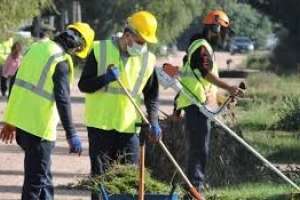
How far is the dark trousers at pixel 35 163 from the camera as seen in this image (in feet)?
29.0

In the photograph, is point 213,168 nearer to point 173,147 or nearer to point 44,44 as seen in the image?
point 173,147

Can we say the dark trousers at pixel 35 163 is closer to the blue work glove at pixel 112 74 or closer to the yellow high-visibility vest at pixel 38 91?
the yellow high-visibility vest at pixel 38 91

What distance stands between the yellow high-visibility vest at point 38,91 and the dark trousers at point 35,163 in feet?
0.26

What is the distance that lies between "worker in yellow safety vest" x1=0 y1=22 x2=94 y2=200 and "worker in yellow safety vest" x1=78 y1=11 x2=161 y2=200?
18 cm

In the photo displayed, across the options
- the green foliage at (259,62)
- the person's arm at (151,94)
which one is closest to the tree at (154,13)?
the green foliage at (259,62)

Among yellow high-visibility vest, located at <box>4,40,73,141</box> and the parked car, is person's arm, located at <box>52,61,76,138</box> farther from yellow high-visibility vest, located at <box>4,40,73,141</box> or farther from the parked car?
the parked car

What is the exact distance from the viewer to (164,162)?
39.6ft

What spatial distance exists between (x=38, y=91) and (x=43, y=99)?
79 mm

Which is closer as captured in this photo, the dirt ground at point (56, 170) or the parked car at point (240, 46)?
the dirt ground at point (56, 170)

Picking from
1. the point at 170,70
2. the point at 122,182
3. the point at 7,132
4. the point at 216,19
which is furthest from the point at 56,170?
the point at 122,182

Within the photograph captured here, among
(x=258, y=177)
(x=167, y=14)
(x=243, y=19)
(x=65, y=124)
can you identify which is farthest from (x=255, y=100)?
(x=243, y=19)

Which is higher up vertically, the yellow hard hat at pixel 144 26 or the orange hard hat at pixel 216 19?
the orange hard hat at pixel 216 19

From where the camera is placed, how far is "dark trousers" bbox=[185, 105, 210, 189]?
10336 mm

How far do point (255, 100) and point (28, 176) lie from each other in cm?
1995
